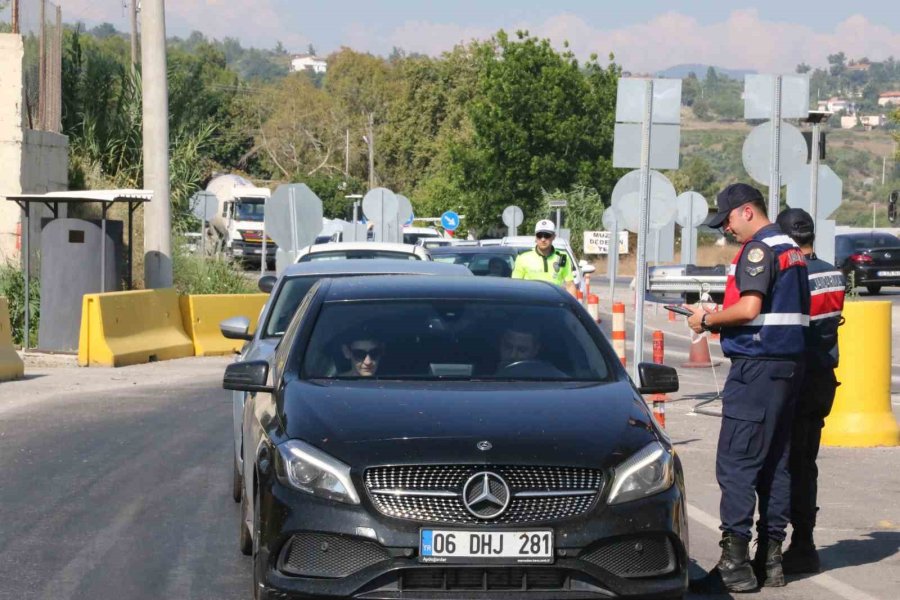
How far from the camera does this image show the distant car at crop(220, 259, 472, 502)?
9438mm

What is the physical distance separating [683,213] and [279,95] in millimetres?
82880

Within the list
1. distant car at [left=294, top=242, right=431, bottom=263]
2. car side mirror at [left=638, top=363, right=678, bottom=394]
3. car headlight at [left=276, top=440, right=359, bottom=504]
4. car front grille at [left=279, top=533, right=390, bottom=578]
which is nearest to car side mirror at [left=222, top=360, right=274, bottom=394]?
car headlight at [left=276, top=440, right=359, bottom=504]

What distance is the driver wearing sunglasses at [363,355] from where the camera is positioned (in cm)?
691

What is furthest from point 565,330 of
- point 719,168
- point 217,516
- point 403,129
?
point 719,168

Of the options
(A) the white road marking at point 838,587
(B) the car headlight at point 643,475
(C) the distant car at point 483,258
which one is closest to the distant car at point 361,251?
(C) the distant car at point 483,258

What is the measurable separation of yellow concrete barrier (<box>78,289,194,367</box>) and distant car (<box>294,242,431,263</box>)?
3751mm

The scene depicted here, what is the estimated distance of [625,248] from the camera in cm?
4212

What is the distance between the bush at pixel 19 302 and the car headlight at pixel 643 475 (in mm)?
17630

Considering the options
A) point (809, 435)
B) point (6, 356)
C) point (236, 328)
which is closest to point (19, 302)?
point (6, 356)

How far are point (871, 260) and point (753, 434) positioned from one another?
40.8m

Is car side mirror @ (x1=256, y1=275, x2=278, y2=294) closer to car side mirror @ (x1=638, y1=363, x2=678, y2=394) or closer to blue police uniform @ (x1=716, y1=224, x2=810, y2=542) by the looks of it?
car side mirror @ (x1=638, y1=363, x2=678, y2=394)

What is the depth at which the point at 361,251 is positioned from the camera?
17656 millimetres

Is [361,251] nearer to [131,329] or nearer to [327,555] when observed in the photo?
[131,329]

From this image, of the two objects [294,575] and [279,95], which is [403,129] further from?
[294,575]
